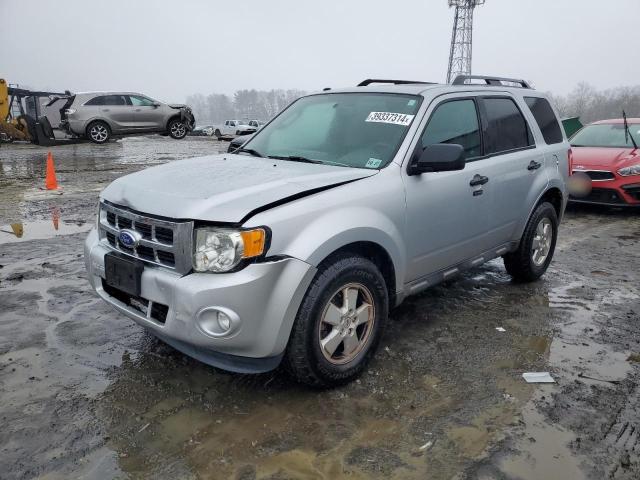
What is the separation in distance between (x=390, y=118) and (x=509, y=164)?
4.21 feet

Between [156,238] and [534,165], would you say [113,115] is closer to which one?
[534,165]

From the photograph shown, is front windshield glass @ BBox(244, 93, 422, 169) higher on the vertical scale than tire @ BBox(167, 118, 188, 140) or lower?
lower

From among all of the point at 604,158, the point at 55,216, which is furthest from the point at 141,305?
the point at 604,158

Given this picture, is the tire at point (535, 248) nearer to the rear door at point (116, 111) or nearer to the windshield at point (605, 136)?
the windshield at point (605, 136)

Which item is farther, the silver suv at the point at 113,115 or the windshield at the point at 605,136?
the silver suv at the point at 113,115

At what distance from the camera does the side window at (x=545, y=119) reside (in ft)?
16.3

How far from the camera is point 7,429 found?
8.77ft

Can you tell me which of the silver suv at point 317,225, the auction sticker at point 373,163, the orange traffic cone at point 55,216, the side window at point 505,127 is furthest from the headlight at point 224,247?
the orange traffic cone at point 55,216

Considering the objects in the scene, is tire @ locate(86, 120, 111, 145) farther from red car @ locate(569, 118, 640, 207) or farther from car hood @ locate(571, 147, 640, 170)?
car hood @ locate(571, 147, 640, 170)

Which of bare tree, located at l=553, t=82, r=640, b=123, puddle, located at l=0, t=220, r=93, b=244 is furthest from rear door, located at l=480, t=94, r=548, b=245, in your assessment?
bare tree, located at l=553, t=82, r=640, b=123

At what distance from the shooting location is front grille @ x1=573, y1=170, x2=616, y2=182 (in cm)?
840

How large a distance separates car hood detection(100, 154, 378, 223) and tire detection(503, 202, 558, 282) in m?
2.20

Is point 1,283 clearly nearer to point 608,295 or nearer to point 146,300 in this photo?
point 146,300

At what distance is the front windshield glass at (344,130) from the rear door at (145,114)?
1570 centimetres
